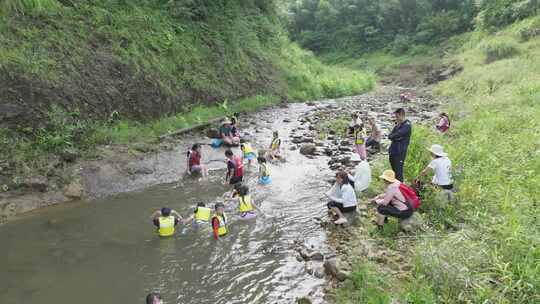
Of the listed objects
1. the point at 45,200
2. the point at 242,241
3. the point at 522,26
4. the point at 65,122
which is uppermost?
the point at 522,26

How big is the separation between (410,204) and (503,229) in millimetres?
1992

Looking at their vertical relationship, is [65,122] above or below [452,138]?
above

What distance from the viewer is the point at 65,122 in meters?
12.6

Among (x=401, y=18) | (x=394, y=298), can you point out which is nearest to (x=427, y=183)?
(x=394, y=298)

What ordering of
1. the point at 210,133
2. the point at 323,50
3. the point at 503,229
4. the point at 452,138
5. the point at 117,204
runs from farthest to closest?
the point at 323,50 → the point at 210,133 → the point at 452,138 → the point at 117,204 → the point at 503,229

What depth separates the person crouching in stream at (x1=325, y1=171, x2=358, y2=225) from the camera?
912cm

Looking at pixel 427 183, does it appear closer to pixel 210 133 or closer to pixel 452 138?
pixel 452 138

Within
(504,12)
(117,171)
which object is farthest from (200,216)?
(504,12)

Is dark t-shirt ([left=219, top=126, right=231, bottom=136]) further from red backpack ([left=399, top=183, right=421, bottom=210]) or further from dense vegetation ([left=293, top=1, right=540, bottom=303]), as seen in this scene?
red backpack ([left=399, top=183, right=421, bottom=210])

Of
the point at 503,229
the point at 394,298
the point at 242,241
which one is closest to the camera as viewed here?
the point at 394,298

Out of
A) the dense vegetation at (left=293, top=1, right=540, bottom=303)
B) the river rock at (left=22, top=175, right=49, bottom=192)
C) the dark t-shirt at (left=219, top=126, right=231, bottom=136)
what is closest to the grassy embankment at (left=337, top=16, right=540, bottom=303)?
the dense vegetation at (left=293, top=1, right=540, bottom=303)

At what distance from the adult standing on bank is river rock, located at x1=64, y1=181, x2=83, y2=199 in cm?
830

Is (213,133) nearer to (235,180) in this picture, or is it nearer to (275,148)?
(275,148)

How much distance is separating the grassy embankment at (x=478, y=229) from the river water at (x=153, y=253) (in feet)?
4.47
